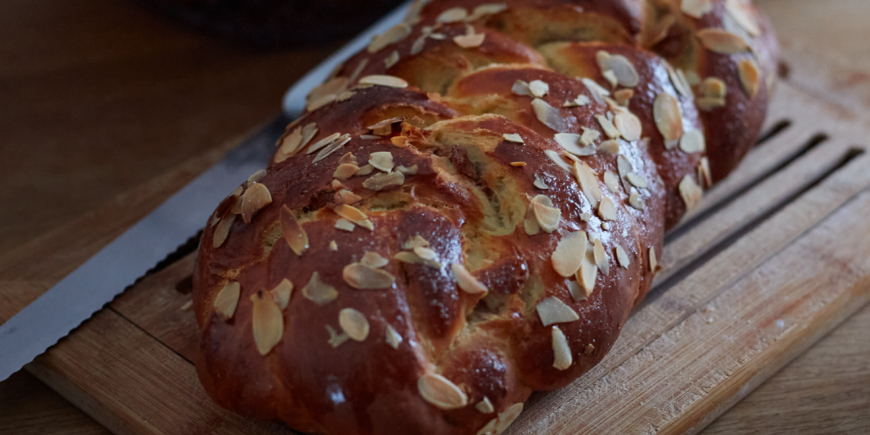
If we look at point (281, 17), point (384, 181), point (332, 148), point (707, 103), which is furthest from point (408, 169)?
point (281, 17)

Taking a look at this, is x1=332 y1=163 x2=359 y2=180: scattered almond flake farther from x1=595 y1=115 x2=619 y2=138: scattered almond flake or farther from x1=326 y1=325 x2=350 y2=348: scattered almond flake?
x1=595 y1=115 x2=619 y2=138: scattered almond flake

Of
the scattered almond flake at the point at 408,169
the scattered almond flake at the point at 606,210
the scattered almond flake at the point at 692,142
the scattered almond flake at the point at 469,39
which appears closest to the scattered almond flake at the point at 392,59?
the scattered almond flake at the point at 469,39

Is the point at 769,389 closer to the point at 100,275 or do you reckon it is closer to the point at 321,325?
the point at 321,325

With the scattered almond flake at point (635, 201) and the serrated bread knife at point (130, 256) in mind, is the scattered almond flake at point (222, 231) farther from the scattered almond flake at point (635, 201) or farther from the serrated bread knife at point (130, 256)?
the scattered almond flake at point (635, 201)

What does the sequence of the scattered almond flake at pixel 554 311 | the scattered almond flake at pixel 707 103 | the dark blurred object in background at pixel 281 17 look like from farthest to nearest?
1. the dark blurred object in background at pixel 281 17
2. the scattered almond flake at pixel 707 103
3. the scattered almond flake at pixel 554 311

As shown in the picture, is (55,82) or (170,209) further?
(55,82)

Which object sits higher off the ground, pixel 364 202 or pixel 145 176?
pixel 364 202

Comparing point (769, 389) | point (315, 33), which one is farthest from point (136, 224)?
point (769, 389)
